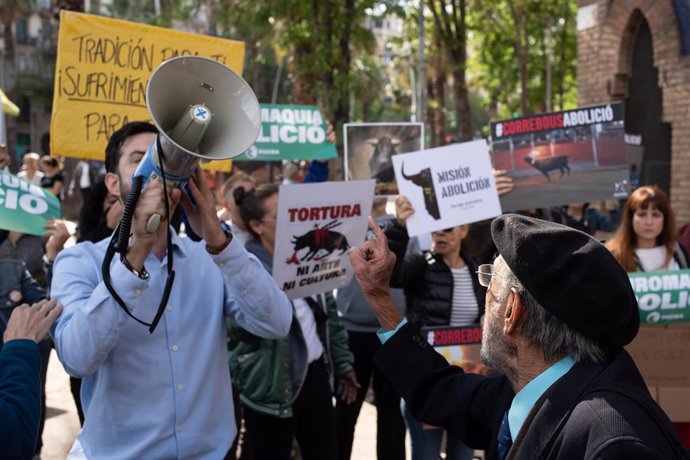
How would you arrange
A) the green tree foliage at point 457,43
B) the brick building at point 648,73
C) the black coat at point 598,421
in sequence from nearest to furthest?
the black coat at point 598,421 < the brick building at point 648,73 < the green tree foliage at point 457,43

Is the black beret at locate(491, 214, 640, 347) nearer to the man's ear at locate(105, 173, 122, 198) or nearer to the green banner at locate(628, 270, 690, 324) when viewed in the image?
the man's ear at locate(105, 173, 122, 198)

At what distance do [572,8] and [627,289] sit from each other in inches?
897

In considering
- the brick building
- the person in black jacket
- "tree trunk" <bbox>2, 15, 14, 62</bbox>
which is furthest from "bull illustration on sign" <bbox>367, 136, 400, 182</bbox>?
"tree trunk" <bbox>2, 15, 14, 62</bbox>

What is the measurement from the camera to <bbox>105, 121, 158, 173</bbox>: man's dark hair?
2662 mm

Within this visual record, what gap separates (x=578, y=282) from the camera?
1.67 metres

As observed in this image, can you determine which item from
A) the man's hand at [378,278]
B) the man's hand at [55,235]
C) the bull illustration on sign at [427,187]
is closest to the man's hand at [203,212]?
the man's hand at [378,278]

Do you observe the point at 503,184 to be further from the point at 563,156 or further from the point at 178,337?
the point at 178,337

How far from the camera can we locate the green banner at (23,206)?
12.2 feet

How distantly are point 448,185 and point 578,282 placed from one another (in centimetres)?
283

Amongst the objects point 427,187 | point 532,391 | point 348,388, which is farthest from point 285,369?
point 532,391

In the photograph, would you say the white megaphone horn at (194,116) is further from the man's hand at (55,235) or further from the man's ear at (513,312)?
the man's hand at (55,235)

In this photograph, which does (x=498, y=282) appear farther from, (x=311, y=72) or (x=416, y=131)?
(x=311, y=72)

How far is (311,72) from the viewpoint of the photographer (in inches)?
525

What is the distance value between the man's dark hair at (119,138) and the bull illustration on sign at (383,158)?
3403 mm
